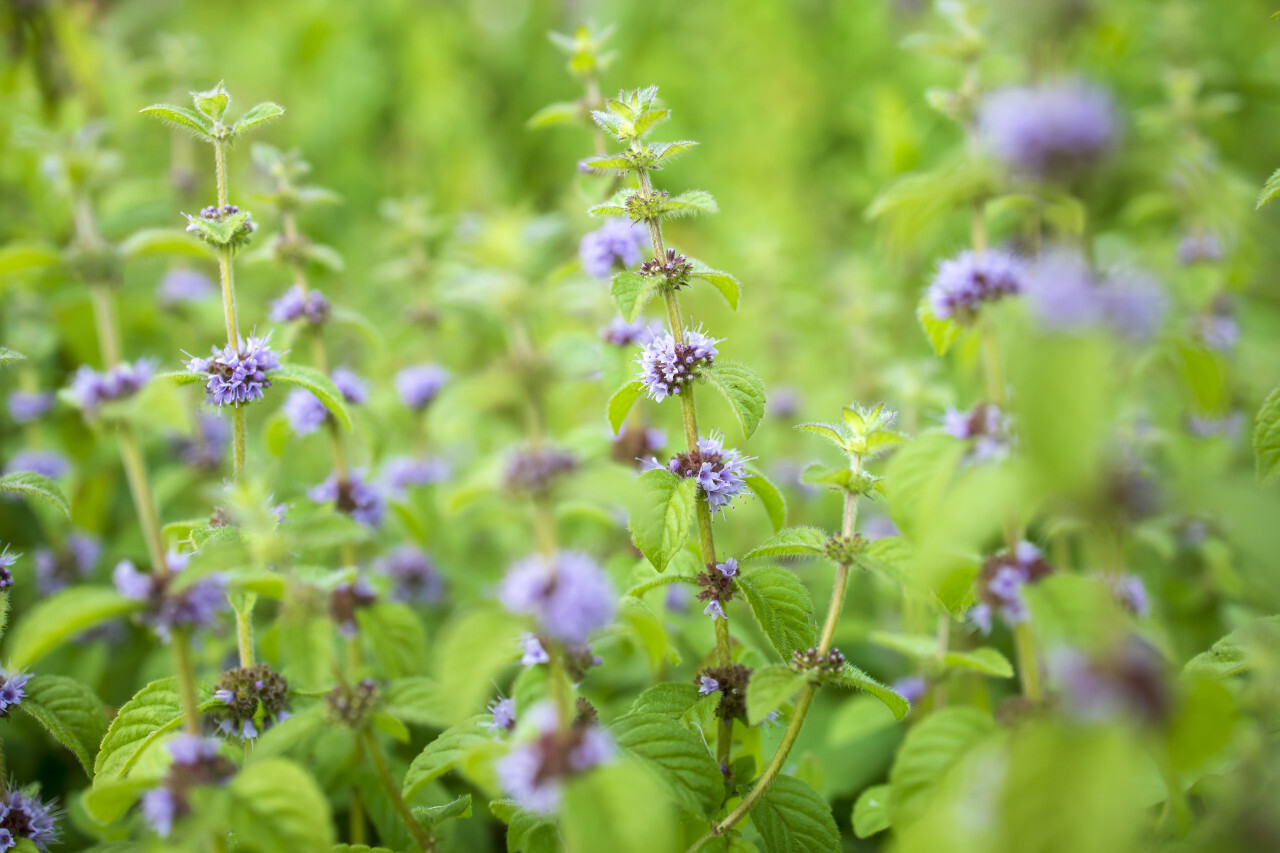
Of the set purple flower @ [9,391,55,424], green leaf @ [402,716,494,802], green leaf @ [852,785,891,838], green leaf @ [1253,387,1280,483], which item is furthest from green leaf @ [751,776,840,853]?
purple flower @ [9,391,55,424]

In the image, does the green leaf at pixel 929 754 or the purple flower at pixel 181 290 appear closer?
the green leaf at pixel 929 754

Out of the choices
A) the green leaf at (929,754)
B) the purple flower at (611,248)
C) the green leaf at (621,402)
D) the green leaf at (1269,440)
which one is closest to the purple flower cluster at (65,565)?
the purple flower at (611,248)

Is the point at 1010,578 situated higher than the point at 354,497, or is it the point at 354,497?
the point at 354,497

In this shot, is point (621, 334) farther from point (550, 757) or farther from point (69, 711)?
point (69, 711)

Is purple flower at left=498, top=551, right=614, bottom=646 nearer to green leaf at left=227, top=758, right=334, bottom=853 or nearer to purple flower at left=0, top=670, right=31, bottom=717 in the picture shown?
green leaf at left=227, top=758, right=334, bottom=853

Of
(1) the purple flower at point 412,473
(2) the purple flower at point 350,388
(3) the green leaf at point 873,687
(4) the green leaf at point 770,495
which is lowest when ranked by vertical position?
(3) the green leaf at point 873,687

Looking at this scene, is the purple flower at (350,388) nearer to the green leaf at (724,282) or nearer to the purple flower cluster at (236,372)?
the purple flower cluster at (236,372)

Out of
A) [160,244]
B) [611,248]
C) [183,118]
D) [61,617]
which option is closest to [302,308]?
[160,244]

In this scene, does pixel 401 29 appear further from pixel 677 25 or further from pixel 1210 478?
pixel 1210 478
